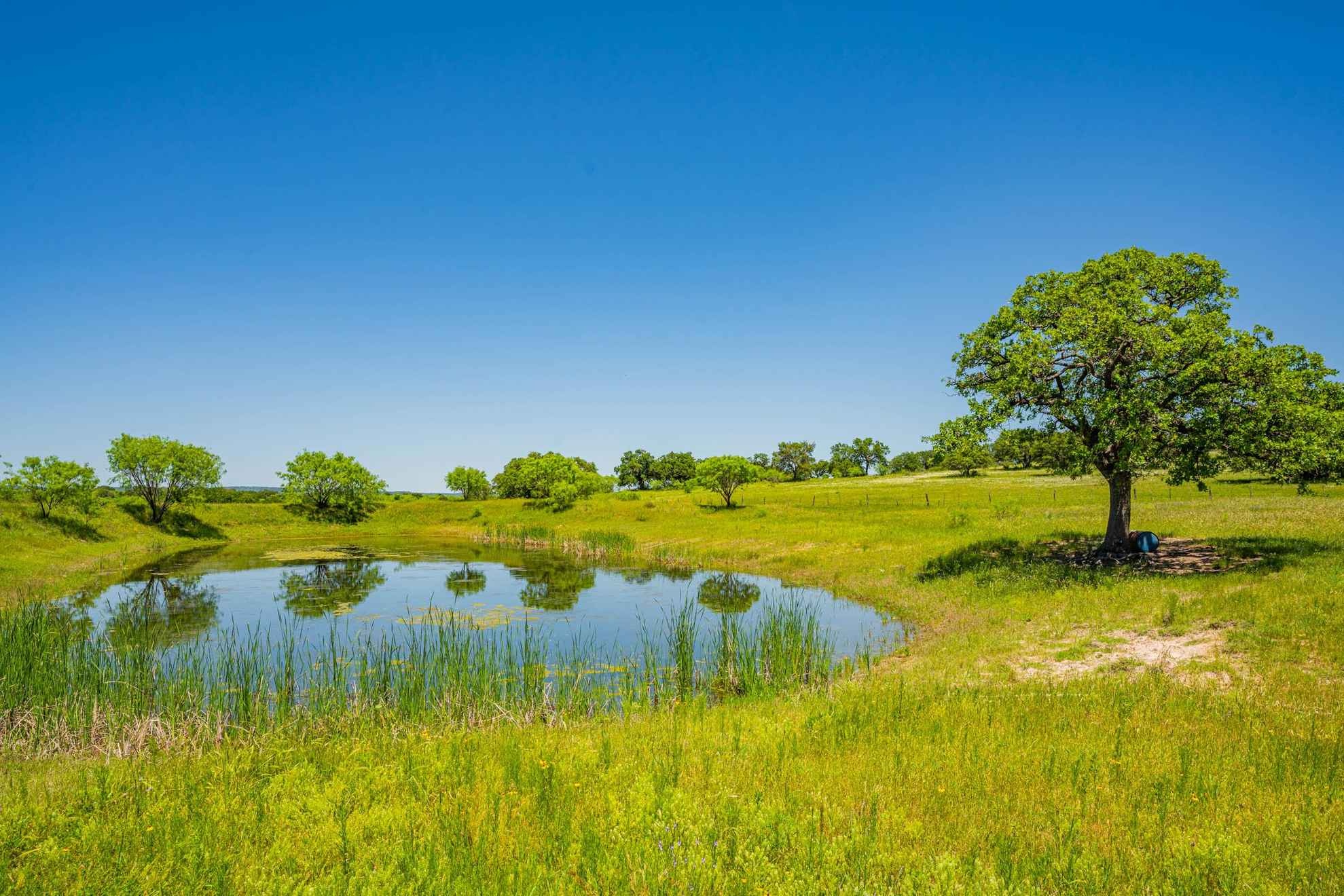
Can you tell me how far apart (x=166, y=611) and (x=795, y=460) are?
170370 millimetres

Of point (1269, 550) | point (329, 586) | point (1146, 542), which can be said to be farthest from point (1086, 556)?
point (329, 586)

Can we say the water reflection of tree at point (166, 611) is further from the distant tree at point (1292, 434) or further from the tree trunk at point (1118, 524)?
the distant tree at point (1292, 434)

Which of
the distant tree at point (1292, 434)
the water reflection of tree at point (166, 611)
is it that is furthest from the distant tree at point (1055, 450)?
the water reflection of tree at point (166, 611)

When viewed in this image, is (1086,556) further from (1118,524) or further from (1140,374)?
(1140,374)

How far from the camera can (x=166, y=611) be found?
27.9 m

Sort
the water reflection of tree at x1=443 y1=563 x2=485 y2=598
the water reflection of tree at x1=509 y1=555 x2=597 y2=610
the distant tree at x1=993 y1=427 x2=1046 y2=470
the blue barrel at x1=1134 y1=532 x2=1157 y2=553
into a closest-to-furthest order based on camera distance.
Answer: the blue barrel at x1=1134 y1=532 x2=1157 y2=553 → the distant tree at x1=993 y1=427 x2=1046 y2=470 → the water reflection of tree at x1=509 y1=555 x2=597 y2=610 → the water reflection of tree at x1=443 y1=563 x2=485 y2=598

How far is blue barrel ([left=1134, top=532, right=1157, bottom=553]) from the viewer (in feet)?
78.8

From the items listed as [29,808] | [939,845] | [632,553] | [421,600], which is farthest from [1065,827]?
[632,553]

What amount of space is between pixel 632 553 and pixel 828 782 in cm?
4158

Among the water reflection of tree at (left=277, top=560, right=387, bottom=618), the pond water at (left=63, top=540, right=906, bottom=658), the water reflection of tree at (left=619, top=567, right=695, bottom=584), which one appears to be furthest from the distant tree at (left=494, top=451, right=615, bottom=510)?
the water reflection of tree at (left=619, top=567, right=695, bottom=584)

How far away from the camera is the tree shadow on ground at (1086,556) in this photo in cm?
2127

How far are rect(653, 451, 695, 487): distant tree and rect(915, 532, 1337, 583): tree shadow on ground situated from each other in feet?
484

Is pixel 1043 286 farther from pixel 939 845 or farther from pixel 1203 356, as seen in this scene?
pixel 939 845

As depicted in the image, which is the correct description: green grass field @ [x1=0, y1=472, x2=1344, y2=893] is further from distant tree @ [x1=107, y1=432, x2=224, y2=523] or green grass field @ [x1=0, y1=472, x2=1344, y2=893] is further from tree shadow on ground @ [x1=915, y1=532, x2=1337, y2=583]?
distant tree @ [x1=107, y1=432, x2=224, y2=523]
